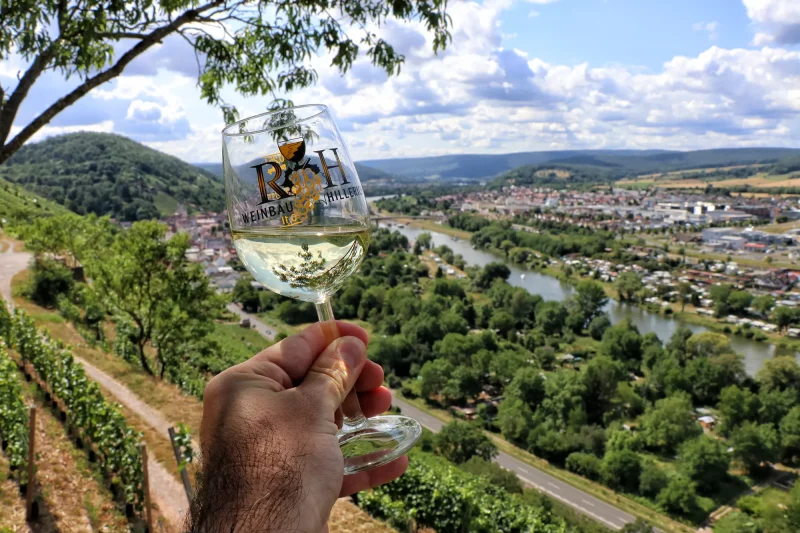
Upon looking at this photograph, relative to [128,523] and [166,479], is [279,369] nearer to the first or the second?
[128,523]

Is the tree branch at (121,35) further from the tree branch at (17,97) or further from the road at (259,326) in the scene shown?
the road at (259,326)

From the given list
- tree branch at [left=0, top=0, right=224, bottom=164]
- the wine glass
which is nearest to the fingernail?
the wine glass

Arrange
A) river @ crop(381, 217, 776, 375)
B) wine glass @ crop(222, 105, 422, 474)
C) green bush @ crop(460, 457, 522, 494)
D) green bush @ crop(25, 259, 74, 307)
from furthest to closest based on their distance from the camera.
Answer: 1. river @ crop(381, 217, 776, 375)
2. green bush @ crop(460, 457, 522, 494)
3. green bush @ crop(25, 259, 74, 307)
4. wine glass @ crop(222, 105, 422, 474)

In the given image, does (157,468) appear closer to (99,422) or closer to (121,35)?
(99,422)

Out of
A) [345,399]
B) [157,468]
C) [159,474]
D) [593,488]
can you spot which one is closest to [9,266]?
[157,468]

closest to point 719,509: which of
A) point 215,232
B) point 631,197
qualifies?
point 215,232

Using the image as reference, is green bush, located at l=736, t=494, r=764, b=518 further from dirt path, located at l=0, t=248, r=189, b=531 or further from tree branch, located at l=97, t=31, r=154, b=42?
tree branch, located at l=97, t=31, r=154, b=42
